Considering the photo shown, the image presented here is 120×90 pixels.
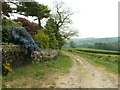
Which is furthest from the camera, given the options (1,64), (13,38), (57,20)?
(57,20)

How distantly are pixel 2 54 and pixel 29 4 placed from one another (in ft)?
14.1

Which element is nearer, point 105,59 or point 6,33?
point 6,33

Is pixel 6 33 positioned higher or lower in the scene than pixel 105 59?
higher

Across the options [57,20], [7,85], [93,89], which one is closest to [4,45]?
[7,85]

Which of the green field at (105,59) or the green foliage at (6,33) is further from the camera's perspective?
the green field at (105,59)

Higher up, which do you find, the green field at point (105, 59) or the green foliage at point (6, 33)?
the green foliage at point (6, 33)

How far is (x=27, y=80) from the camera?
14.1m

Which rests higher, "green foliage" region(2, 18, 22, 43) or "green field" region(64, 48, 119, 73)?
"green foliage" region(2, 18, 22, 43)

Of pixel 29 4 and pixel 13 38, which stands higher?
pixel 29 4

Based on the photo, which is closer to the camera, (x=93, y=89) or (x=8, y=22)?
(x=93, y=89)

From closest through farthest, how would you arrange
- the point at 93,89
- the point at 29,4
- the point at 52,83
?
the point at 93,89 → the point at 52,83 → the point at 29,4

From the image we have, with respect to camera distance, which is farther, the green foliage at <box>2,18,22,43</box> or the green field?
the green field

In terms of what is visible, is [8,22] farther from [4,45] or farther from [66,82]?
[66,82]

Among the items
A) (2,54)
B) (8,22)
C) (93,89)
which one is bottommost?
(93,89)
